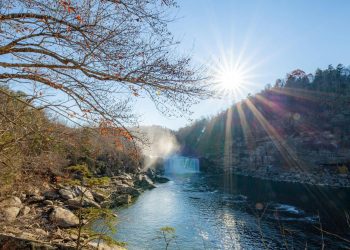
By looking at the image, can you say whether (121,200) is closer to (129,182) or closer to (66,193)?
(66,193)

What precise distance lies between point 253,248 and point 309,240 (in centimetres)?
412

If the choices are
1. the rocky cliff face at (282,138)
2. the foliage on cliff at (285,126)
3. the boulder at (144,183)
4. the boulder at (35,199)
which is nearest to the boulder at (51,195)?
the boulder at (35,199)

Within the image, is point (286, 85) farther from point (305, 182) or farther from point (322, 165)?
point (305, 182)

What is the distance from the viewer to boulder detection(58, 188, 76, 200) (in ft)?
78.7

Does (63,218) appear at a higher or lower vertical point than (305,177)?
lower

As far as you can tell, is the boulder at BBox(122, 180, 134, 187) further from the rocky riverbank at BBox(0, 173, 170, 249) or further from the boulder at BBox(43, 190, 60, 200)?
the boulder at BBox(43, 190, 60, 200)

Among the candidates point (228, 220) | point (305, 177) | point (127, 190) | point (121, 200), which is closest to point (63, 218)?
point (121, 200)

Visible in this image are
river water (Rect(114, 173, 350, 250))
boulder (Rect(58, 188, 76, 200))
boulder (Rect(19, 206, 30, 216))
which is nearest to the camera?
boulder (Rect(19, 206, 30, 216))

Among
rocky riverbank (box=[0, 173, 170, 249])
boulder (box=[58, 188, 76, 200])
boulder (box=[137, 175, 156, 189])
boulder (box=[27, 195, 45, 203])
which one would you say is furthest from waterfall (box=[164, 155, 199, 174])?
boulder (box=[27, 195, 45, 203])

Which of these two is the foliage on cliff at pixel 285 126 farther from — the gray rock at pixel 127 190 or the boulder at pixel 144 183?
the gray rock at pixel 127 190

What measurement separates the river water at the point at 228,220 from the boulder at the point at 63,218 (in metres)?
2.45

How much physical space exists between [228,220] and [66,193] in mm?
11843

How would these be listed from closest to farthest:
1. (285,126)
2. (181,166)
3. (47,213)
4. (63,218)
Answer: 1. (63,218)
2. (47,213)
3. (181,166)
4. (285,126)

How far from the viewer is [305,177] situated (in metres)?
55.8
